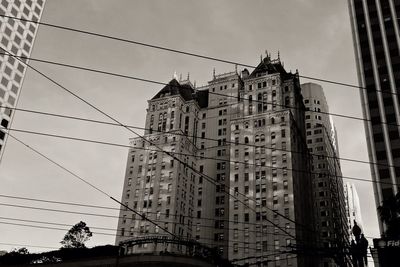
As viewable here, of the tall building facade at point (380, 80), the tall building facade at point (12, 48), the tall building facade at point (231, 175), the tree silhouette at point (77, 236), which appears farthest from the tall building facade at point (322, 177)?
the tall building facade at point (12, 48)

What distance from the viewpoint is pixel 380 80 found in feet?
245

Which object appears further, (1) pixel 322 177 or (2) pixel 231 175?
(1) pixel 322 177

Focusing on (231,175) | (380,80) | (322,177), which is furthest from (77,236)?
(322,177)

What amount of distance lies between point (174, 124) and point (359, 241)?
259ft

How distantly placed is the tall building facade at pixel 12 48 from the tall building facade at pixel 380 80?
210 feet

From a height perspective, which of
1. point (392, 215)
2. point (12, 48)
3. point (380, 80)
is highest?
point (12, 48)

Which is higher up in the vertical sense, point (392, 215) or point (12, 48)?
point (12, 48)

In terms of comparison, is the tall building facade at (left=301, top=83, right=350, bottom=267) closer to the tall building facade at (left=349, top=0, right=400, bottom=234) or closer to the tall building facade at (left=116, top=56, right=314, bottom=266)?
the tall building facade at (left=116, top=56, right=314, bottom=266)

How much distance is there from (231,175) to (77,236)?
37.7 metres

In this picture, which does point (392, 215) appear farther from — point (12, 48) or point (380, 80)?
point (12, 48)

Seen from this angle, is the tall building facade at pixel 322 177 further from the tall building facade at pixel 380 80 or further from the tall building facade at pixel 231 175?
the tall building facade at pixel 380 80

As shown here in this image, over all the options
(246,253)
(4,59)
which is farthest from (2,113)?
(246,253)

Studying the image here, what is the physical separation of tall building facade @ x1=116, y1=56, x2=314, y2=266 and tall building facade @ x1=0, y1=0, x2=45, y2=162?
29.9m

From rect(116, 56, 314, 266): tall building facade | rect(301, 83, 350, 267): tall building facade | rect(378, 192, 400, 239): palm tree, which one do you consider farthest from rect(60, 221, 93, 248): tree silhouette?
rect(301, 83, 350, 267): tall building facade
